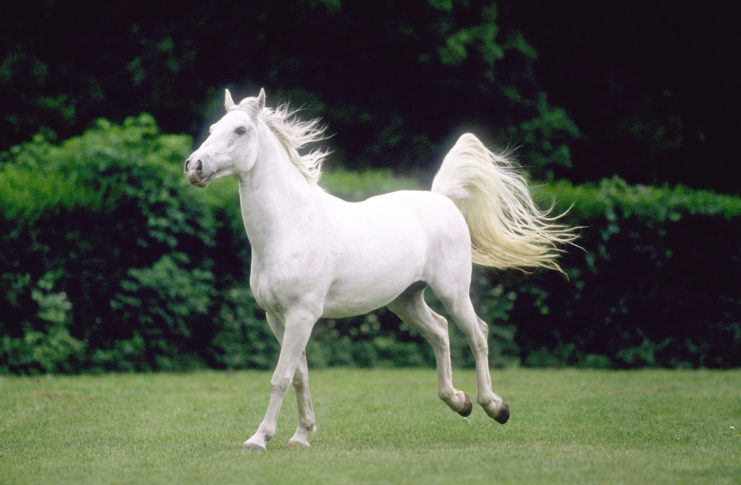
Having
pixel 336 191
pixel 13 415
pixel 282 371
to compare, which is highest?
pixel 336 191

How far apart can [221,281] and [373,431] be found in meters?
6.07

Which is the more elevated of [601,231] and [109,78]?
[109,78]

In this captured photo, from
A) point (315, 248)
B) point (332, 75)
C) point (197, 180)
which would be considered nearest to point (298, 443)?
point (315, 248)

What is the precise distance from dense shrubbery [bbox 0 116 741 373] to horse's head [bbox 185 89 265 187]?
6314 mm

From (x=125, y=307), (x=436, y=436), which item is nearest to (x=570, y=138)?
(x=125, y=307)

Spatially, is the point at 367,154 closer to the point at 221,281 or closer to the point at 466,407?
the point at 221,281

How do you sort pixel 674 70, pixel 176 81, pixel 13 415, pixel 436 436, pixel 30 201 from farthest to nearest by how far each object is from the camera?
pixel 674 70 → pixel 176 81 → pixel 30 201 → pixel 13 415 → pixel 436 436

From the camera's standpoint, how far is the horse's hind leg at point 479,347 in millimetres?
8711

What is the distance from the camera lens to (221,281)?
14516mm

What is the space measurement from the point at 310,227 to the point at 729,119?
20.0 m

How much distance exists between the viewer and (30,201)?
13055 millimetres

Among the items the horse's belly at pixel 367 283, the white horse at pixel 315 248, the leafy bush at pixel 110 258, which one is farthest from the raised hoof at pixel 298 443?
the leafy bush at pixel 110 258

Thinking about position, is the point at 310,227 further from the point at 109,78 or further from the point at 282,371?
the point at 109,78

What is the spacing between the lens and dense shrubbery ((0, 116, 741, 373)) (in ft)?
43.6
